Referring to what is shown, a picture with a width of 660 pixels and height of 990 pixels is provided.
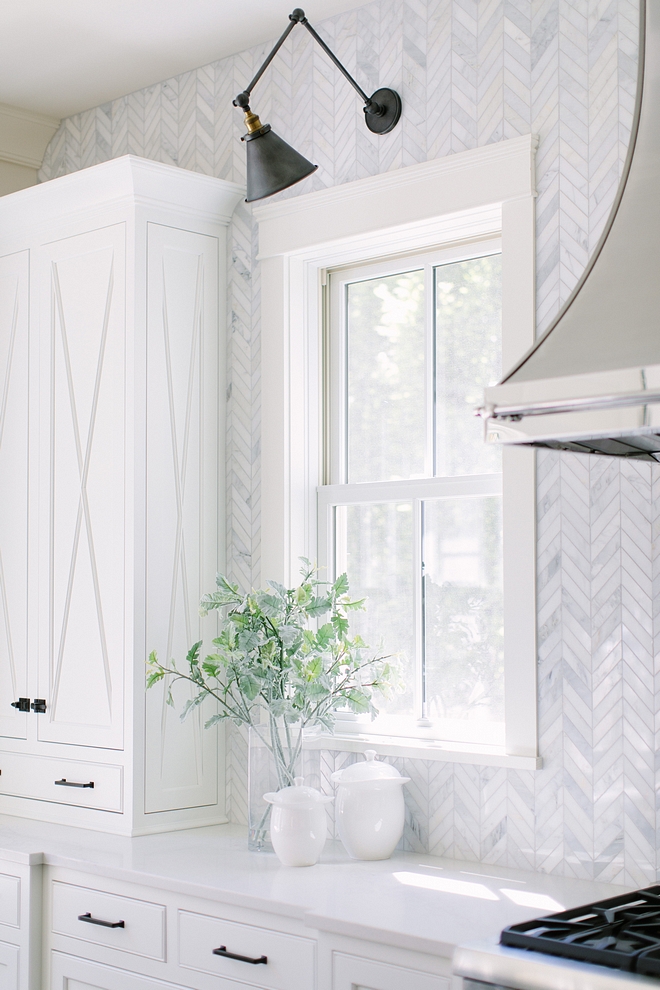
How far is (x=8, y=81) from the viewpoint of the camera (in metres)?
3.26

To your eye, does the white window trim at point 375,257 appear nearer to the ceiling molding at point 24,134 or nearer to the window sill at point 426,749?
the window sill at point 426,749

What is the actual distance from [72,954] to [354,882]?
2.49 ft

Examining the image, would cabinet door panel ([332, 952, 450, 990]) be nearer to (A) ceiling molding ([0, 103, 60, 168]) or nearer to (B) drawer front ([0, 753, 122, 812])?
(B) drawer front ([0, 753, 122, 812])

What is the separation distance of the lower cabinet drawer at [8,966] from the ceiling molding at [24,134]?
7.78 ft

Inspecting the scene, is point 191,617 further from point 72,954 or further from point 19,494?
point 72,954

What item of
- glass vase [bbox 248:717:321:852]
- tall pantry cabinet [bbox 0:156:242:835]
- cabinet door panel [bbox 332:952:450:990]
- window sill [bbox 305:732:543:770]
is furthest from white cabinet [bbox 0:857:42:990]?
cabinet door panel [bbox 332:952:450:990]

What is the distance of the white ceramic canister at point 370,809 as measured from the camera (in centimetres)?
243

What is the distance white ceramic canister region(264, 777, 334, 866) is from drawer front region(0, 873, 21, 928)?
2.21ft

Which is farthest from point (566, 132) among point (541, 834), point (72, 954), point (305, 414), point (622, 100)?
point (72, 954)

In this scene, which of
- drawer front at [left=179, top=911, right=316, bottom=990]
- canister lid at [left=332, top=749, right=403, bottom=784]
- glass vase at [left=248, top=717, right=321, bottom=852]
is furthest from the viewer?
glass vase at [left=248, top=717, right=321, bottom=852]

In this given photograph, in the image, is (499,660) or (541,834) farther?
(499,660)

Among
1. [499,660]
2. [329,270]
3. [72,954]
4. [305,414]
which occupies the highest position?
[329,270]

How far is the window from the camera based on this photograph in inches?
103

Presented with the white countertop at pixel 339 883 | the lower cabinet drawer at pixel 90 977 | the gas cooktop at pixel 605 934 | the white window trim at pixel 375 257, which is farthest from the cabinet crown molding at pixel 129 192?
the gas cooktop at pixel 605 934
